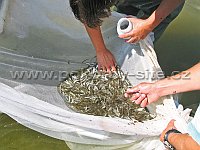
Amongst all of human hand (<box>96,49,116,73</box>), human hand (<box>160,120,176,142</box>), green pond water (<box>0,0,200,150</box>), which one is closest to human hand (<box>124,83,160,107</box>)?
human hand (<box>160,120,176,142</box>)

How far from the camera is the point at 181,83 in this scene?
1.73 meters

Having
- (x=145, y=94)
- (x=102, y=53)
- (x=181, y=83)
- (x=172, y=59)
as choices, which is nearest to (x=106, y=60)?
(x=102, y=53)

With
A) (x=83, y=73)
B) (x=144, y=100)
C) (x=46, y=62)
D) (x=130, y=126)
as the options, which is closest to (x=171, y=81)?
(x=144, y=100)

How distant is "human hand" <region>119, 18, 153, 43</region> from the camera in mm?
1883

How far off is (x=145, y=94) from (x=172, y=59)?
0.72 meters

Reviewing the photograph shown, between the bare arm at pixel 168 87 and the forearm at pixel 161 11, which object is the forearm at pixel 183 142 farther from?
the forearm at pixel 161 11

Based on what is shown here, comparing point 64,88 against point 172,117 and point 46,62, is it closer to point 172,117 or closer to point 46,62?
point 46,62

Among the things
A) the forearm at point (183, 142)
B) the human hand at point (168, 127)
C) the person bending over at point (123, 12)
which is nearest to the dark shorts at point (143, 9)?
the person bending over at point (123, 12)

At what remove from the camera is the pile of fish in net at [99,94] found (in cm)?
190

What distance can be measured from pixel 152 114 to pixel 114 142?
0.78 feet

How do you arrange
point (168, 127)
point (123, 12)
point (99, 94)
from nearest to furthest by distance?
point (168, 127), point (99, 94), point (123, 12)

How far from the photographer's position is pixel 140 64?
6.57ft

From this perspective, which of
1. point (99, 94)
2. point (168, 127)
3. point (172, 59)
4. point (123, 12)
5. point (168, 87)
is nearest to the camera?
point (168, 127)

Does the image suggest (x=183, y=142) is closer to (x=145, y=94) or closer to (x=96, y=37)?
(x=145, y=94)
